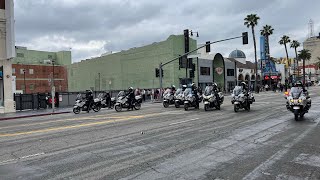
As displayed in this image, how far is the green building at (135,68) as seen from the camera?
61.8 metres

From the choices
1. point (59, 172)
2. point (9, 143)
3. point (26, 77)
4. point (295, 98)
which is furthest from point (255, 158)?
point (26, 77)

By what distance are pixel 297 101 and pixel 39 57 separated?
96871mm

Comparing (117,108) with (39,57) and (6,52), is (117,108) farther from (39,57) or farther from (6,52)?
(39,57)

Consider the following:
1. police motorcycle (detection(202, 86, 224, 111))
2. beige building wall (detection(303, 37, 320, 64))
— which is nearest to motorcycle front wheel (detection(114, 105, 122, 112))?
police motorcycle (detection(202, 86, 224, 111))

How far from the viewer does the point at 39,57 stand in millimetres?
103500

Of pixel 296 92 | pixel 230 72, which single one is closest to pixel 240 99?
pixel 296 92

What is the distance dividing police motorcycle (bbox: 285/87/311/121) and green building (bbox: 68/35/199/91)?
146 feet

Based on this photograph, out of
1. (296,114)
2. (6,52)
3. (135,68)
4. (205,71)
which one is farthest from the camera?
(205,71)

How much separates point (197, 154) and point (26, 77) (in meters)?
87.0

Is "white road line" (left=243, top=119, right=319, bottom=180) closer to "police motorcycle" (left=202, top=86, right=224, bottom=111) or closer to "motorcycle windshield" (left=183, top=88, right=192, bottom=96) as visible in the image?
"police motorcycle" (left=202, top=86, right=224, bottom=111)

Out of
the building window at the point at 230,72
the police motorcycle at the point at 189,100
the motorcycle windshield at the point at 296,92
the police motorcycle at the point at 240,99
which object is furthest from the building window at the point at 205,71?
the motorcycle windshield at the point at 296,92

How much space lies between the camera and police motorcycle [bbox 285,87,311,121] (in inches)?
633

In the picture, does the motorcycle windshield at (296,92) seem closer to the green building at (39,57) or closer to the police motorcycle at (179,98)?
the police motorcycle at (179,98)

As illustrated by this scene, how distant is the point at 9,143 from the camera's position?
1105cm
